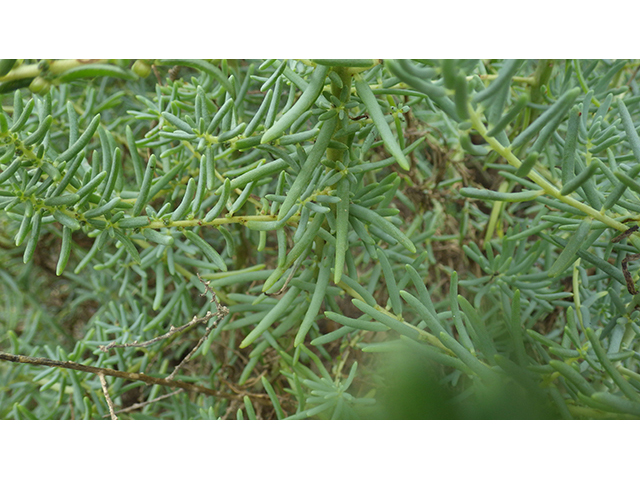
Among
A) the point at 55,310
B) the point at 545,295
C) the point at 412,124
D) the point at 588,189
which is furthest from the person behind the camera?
the point at 55,310

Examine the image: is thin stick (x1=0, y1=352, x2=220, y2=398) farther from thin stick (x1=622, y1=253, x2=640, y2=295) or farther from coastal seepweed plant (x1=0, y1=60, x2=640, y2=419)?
thin stick (x1=622, y1=253, x2=640, y2=295)

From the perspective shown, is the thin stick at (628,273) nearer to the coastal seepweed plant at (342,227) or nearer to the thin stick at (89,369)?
the coastal seepweed plant at (342,227)

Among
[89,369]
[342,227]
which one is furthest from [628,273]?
[89,369]

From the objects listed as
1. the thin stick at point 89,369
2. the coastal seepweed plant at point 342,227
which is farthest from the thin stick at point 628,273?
the thin stick at point 89,369

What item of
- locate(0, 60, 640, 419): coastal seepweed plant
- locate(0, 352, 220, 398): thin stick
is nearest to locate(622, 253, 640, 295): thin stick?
locate(0, 60, 640, 419): coastal seepweed plant

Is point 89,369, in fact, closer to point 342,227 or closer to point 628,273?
point 342,227

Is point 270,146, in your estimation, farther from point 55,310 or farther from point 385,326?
point 55,310
